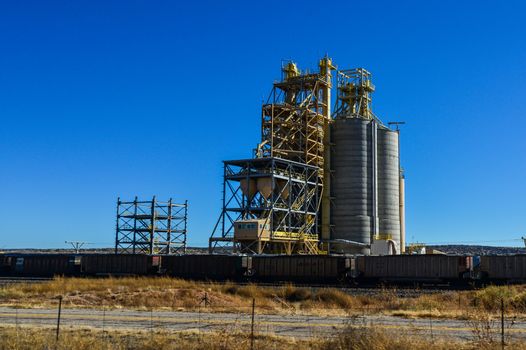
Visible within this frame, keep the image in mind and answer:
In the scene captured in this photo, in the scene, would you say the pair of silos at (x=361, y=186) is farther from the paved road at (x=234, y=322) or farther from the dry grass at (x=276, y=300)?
the paved road at (x=234, y=322)

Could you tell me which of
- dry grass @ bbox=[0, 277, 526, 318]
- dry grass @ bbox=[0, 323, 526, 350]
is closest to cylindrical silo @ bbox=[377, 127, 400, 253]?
dry grass @ bbox=[0, 277, 526, 318]

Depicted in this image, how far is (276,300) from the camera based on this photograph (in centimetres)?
3281

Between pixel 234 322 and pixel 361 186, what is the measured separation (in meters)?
60.6

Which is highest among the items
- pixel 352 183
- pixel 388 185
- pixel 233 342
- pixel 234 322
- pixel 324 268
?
pixel 388 185

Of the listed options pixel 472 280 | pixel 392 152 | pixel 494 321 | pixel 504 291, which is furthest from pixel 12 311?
pixel 392 152

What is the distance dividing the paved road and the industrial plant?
44.4 m

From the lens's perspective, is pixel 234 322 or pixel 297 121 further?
pixel 297 121

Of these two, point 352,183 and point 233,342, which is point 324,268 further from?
point 233,342

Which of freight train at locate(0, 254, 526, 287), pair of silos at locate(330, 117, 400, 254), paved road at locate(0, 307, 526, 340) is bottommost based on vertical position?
paved road at locate(0, 307, 526, 340)

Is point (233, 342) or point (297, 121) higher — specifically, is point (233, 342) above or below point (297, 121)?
below

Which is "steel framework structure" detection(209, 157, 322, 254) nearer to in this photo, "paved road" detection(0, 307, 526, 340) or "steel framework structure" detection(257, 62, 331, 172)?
"steel framework structure" detection(257, 62, 331, 172)

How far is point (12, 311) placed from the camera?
2695cm

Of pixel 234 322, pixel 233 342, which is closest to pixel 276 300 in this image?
pixel 234 322

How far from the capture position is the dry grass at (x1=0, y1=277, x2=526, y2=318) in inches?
1094
